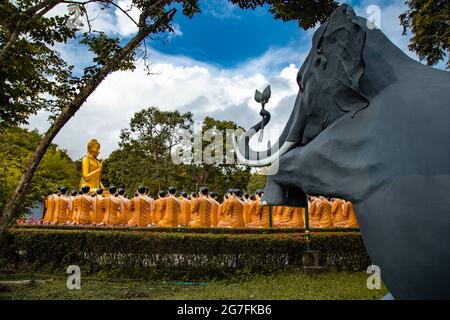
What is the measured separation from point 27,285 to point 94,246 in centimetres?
171

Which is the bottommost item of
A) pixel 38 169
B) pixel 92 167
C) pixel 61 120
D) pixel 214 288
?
pixel 214 288

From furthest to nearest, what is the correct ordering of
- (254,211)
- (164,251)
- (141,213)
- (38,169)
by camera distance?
(254,211) < (38,169) < (141,213) < (164,251)

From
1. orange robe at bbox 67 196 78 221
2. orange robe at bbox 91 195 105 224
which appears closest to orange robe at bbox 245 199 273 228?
orange robe at bbox 91 195 105 224

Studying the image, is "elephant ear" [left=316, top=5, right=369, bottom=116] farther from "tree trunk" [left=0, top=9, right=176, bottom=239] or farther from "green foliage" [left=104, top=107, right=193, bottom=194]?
"green foliage" [left=104, top=107, right=193, bottom=194]

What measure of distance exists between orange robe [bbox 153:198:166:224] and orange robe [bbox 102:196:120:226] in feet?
5.06

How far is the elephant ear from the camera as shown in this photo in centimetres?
197

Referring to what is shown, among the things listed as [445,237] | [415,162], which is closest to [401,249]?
[445,237]

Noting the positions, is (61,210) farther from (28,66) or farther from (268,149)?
(268,149)

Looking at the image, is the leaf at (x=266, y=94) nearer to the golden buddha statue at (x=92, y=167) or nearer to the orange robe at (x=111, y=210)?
the orange robe at (x=111, y=210)

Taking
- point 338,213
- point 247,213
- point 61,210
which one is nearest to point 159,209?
point 247,213

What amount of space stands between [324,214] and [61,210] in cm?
1069

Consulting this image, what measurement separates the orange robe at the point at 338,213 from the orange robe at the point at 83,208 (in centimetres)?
962

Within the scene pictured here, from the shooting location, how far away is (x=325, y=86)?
2.14 metres
